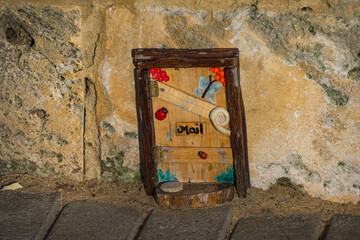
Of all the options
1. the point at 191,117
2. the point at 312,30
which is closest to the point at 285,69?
the point at 312,30

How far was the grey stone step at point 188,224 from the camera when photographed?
2.57m

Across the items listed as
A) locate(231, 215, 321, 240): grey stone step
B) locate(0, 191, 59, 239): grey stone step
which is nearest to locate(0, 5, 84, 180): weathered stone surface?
locate(0, 191, 59, 239): grey stone step

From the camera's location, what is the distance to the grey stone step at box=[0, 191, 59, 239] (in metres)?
2.64

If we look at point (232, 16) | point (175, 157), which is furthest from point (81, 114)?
point (232, 16)

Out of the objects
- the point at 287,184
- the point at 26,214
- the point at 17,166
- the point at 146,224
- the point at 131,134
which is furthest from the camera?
the point at 17,166

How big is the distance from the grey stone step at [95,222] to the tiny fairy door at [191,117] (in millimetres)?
264

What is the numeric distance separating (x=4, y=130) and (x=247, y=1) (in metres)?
1.67

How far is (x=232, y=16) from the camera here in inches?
108

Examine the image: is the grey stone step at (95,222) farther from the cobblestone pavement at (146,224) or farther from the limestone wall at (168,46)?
the limestone wall at (168,46)

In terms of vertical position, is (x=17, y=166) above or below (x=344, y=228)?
above

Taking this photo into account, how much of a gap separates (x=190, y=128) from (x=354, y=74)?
938 mm

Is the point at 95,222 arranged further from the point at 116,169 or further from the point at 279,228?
the point at 279,228

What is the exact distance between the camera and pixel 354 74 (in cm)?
266

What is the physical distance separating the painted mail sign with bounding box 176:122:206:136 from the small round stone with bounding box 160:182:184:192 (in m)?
0.29
